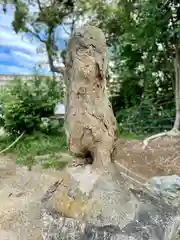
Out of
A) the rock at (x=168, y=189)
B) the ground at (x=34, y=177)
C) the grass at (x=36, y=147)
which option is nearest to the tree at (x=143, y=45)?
the ground at (x=34, y=177)

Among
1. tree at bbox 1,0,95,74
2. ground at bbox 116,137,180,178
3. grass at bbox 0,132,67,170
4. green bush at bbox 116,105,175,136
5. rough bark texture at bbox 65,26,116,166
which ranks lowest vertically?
grass at bbox 0,132,67,170

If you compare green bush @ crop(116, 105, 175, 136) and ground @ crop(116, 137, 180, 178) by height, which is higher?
green bush @ crop(116, 105, 175, 136)

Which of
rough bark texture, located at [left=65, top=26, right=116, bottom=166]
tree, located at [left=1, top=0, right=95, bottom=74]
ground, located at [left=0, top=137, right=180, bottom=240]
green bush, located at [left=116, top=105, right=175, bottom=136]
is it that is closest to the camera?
rough bark texture, located at [left=65, top=26, right=116, bottom=166]

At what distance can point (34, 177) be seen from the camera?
3.33 meters

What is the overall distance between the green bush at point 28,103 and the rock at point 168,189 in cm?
368

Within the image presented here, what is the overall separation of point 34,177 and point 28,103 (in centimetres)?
212

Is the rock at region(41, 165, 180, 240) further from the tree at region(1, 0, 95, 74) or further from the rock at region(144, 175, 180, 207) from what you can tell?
the tree at region(1, 0, 95, 74)

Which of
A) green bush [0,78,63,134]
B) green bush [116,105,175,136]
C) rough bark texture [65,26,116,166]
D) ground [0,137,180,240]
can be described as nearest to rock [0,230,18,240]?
ground [0,137,180,240]

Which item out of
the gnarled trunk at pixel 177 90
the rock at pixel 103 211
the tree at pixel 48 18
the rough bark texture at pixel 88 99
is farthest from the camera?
the tree at pixel 48 18

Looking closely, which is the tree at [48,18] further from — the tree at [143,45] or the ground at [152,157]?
the ground at [152,157]

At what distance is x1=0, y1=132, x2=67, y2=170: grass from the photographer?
3965mm

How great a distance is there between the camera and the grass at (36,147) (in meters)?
3.96

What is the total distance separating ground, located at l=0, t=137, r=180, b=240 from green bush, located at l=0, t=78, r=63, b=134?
0.85 metres

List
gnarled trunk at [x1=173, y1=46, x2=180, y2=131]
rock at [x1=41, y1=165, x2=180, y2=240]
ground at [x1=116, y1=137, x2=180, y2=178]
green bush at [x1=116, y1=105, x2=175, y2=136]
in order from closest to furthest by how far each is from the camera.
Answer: rock at [x1=41, y1=165, x2=180, y2=240] → ground at [x1=116, y1=137, x2=180, y2=178] → gnarled trunk at [x1=173, y1=46, x2=180, y2=131] → green bush at [x1=116, y1=105, x2=175, y2=136]
